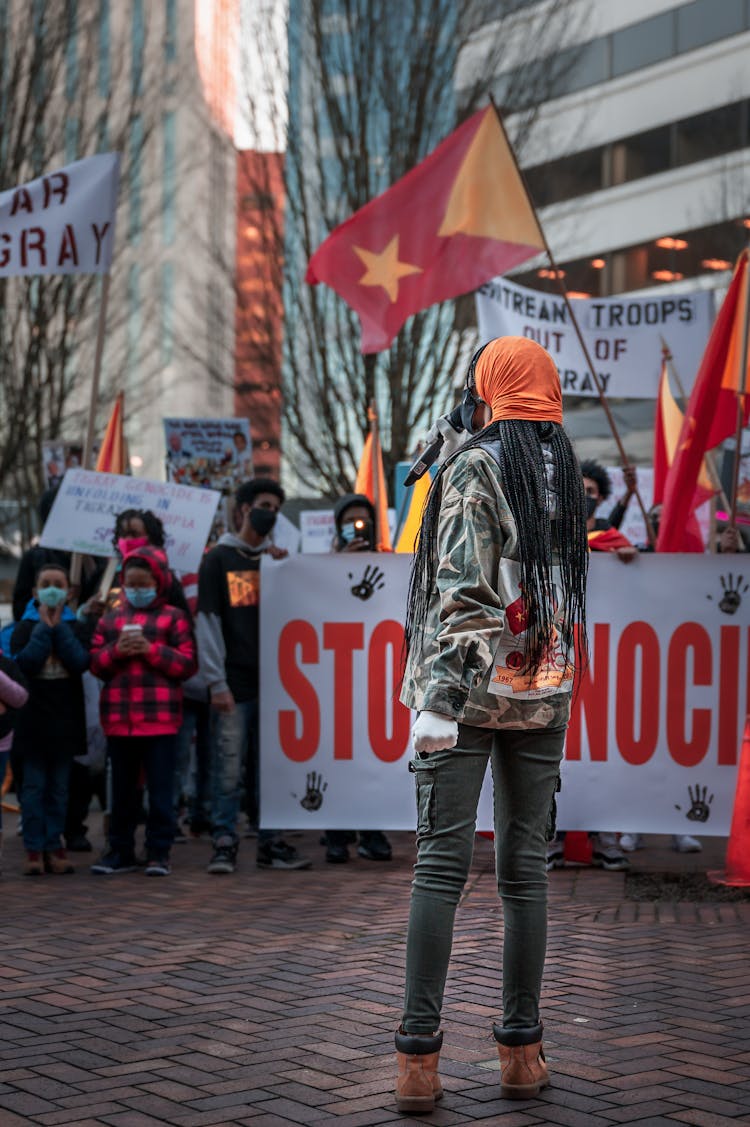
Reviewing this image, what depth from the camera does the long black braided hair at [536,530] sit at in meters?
4.05

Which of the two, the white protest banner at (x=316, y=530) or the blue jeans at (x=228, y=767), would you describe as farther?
the white protest banner at (x=316, y=530)

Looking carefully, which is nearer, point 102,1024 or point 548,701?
point 548,701

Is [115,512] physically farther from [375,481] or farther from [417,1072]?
[417,1072]

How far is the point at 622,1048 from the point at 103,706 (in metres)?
4.26

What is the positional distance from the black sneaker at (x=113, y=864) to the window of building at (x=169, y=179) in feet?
64.8

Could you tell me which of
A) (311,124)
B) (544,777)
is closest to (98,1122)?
(544,777)

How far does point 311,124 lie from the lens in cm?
2252

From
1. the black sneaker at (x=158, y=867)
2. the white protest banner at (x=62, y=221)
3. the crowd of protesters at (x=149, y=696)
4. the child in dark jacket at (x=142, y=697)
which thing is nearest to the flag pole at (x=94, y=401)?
the white protest banner at (x=62, y=221)

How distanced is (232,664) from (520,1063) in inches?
178

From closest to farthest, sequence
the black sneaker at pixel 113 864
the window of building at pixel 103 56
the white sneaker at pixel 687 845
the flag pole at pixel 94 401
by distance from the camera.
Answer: the black sneaker at pixel 113 864 → the white sneaker at pixel 687 845 → the flag pole at pixel 94 401 → the window of building at pixel 103 56

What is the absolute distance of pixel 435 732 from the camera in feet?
12.3

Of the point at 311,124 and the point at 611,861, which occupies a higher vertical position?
the point at 311,124

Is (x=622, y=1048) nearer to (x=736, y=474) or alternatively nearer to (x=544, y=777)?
(x=544, y=777)

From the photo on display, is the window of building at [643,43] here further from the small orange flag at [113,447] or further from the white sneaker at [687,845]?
the white sneaker at [687,845]
